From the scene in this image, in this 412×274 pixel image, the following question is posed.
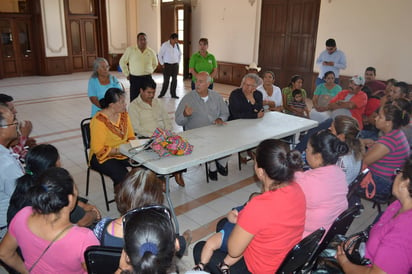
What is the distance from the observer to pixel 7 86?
31.9 ft

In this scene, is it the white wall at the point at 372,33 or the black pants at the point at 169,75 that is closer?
the white wall at the point at 372,33

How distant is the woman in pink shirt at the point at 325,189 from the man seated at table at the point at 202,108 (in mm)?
1827

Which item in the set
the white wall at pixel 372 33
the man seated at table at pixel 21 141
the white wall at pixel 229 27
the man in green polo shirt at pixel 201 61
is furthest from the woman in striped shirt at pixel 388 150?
the white wall at pixel 229 27

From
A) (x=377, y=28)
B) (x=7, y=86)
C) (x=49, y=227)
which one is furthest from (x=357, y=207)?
(x=7, y=86)

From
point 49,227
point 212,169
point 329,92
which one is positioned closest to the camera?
point 49,227

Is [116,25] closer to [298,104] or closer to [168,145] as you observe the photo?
[298,104]

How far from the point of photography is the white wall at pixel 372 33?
22.8 feet

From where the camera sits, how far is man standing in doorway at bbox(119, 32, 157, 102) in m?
6.55

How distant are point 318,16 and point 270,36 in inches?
60.1

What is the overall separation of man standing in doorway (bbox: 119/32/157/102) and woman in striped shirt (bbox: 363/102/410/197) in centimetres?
472

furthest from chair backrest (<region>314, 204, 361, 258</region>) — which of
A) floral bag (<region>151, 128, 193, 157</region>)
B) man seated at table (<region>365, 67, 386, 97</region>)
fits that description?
man seated at table (<region>365, 67, 386, 97</region>)

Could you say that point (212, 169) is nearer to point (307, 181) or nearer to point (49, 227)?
point (307, 181)

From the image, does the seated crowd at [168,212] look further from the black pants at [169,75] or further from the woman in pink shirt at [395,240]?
the black pants at [169,75]

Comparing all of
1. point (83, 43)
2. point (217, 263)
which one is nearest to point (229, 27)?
point (83, 43)
